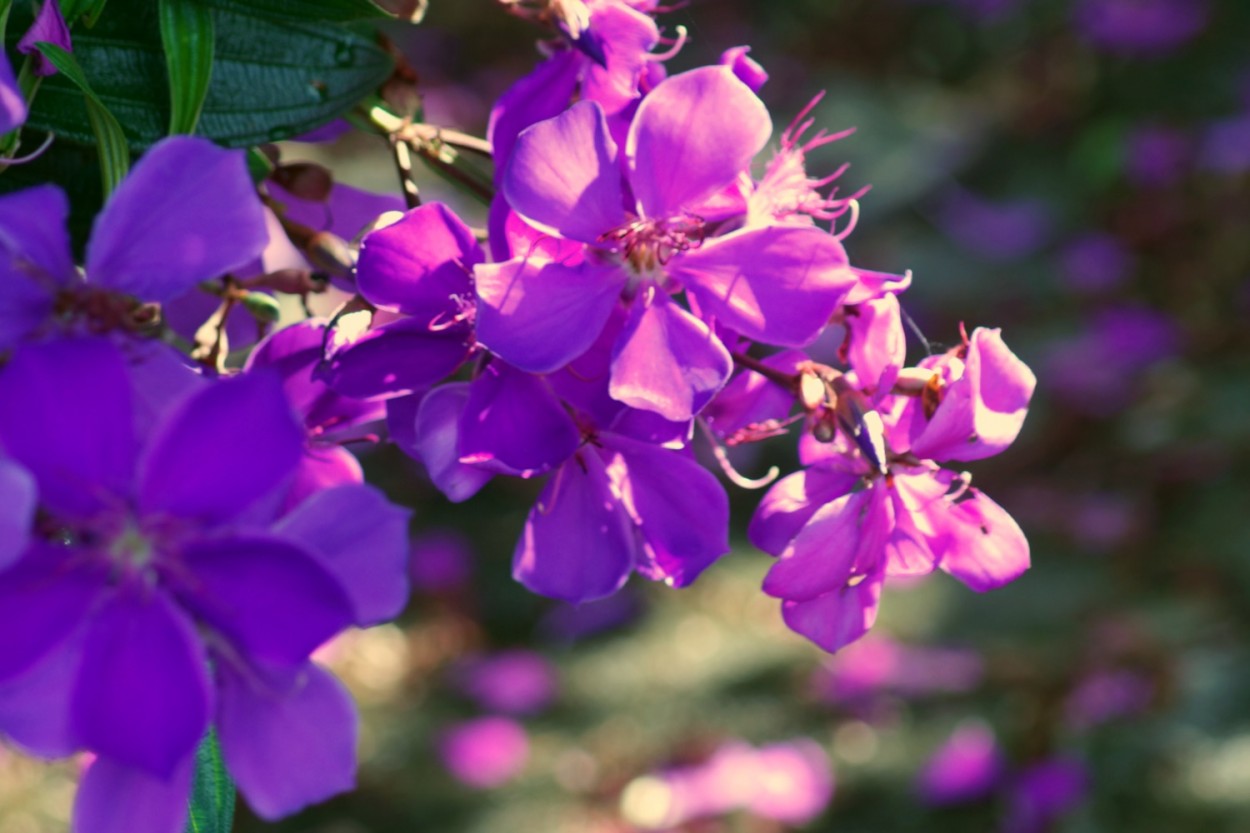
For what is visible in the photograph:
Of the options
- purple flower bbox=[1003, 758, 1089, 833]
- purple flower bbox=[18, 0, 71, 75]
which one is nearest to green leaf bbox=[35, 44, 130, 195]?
purple flower bbox=[18, 0, 71, 75]

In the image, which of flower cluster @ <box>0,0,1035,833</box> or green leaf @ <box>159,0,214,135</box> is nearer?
flower cluster @ <box>0,0,1035,833</box>

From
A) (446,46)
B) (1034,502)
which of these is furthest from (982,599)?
(446,46)

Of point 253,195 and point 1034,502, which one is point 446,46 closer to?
point 1034,502

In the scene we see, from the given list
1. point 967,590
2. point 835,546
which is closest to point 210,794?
point 835,546

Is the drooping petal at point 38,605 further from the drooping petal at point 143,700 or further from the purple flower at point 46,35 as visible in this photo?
the purple flower at point 46,35

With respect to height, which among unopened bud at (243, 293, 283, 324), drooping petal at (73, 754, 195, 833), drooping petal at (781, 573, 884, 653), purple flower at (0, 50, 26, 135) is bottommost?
drooping petal at (781, 573, 884, 653)

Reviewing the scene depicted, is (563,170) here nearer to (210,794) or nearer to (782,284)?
(782,284)

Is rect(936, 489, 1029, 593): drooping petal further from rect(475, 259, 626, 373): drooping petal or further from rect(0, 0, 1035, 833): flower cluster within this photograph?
rect(475, 259, 626, 373): drooping petal

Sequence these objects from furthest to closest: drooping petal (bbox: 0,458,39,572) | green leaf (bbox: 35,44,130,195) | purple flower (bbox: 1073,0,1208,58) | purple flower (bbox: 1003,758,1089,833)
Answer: purple flower (bbox: 1073,0,1208,58)
purple flower (bbox: 1003,758,1089,833)
green leaf (bbox: 35,44,130,195)
drooping petal (bbox: 0,458,39,572)
